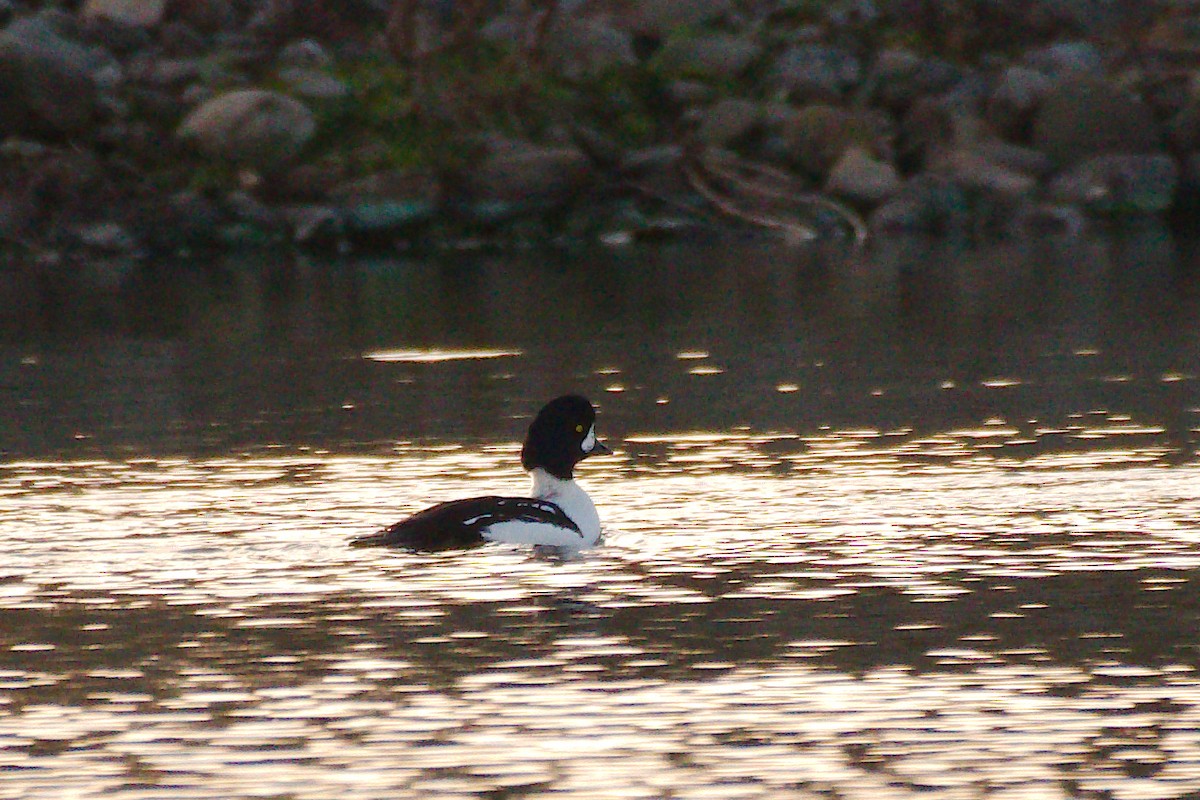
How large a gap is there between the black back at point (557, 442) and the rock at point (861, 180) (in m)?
32.3

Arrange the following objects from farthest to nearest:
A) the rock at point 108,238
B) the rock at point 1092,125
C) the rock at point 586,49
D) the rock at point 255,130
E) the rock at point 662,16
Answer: the rock at point 662,16 → the rock at point 586,49 → the rock at point 1092,125 → the rock at point 255,130 → the rock at point 108,238

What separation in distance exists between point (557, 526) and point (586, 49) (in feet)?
133

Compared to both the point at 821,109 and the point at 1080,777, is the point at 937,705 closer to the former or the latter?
the point at 1080,777

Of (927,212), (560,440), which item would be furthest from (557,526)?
(927,212)

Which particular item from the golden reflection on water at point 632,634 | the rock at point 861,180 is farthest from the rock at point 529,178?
the golden reflection on water at point 632,634

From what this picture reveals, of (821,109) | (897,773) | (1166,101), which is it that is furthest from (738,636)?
(1166,101)

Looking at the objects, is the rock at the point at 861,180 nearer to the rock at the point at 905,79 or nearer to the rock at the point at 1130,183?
the rock at the point at 1130,183

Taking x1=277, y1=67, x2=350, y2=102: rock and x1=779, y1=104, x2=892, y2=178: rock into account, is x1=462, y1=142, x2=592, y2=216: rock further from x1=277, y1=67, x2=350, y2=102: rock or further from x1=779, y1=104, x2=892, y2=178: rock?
x1=277, y1=67, x2=350, y2=102: rock

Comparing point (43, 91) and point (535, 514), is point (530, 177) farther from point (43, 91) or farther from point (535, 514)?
point (535, 514)

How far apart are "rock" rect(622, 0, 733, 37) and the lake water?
29.4m

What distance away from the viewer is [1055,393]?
73.5 ft

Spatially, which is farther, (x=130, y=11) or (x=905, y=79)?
(x=130, y=11)

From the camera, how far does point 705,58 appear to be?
179 ft

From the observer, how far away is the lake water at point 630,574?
10359mm
